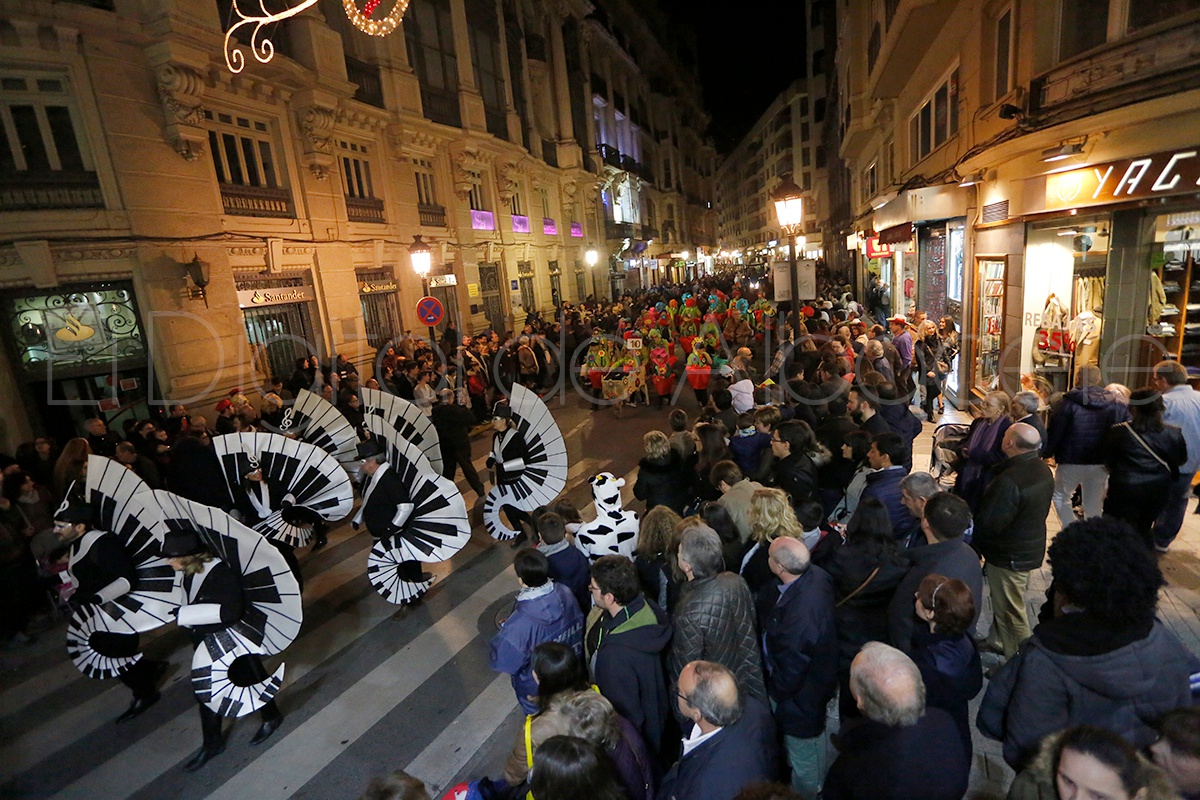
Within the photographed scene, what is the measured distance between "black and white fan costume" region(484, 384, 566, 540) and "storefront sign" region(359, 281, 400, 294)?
10.8 meters

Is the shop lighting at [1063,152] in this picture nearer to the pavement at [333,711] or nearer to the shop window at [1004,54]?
the shop window at [1004,54]

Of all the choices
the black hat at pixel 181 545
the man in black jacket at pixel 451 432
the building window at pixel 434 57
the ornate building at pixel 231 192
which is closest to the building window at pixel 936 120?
the man in black jacket at pixel 451 432

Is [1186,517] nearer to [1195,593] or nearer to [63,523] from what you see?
[1195,593]

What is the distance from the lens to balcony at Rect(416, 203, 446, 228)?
17.9m

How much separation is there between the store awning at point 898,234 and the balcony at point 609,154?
69.1 feet

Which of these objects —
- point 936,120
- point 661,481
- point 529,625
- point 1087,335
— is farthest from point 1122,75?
point 529,625

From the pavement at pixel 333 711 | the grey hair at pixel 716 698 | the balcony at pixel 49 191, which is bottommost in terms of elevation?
the pavement at pixel 333 711

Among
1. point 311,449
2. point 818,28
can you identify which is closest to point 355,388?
point 311,449

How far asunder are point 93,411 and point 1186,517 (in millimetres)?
14938

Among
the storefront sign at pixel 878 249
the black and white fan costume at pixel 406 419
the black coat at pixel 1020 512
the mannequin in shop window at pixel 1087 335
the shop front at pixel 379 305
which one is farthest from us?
the storefront sign at pixel 878 249

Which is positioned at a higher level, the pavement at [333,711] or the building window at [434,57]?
the building window at [434,57]

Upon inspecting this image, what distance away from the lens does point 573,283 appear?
28.9 meters

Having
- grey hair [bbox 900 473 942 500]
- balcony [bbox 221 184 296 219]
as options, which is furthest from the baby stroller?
balcony [bbox 221 184 296 219]

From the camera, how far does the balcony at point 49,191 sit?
8695mm
